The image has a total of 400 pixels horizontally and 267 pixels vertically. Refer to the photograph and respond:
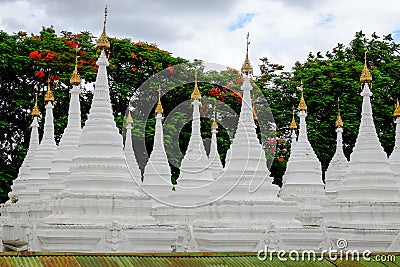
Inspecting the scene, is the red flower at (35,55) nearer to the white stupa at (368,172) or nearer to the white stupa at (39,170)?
the white stupa at (39,170)

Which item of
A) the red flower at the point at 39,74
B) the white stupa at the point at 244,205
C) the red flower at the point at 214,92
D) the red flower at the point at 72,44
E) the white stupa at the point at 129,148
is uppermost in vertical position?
the red flower at the point at 72,44

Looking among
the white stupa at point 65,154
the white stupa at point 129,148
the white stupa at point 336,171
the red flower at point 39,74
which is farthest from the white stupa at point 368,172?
the red flower at point 39,74

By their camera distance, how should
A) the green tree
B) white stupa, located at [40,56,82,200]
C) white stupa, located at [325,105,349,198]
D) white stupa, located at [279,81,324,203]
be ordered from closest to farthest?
white stupa, located at [40,56,82,200], white stupa, located at [279,81,324,203], white stupa, located at [325,105,349,198], the green tree

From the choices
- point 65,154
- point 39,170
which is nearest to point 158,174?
point 65,154

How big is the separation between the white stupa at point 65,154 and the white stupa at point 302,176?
10.5 meters

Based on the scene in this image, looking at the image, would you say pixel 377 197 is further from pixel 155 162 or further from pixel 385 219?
pixel 155 162

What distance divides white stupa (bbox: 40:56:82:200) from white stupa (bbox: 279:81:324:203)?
10.5 m

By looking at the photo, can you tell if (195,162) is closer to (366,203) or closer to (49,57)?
(366,203)

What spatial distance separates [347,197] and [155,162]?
9.47 m

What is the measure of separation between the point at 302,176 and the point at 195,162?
20.2ft

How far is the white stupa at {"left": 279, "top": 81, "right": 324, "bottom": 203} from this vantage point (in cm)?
3008

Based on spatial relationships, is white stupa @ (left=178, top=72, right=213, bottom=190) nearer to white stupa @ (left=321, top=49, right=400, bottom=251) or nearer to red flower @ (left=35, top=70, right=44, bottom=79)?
white stupa @ (left=321, top=49, right=400, bottom=251)

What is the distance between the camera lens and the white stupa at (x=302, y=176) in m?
30.1

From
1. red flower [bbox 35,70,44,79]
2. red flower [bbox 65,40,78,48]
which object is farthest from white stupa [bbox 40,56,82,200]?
red flower [bbox 65,40,78,48]
